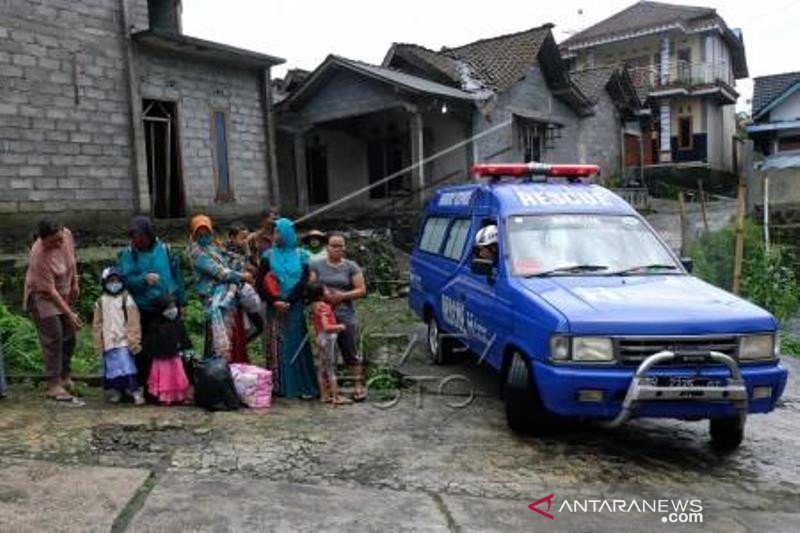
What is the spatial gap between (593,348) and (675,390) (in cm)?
56

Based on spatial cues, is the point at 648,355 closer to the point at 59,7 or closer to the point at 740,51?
the point at 59,7

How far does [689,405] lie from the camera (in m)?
4.71

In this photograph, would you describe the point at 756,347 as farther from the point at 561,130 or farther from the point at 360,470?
the point at 561,130

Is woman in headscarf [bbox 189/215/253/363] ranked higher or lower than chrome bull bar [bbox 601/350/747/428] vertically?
higher

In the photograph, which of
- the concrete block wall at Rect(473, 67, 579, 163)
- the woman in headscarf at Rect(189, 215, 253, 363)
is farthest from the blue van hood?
the concrete block wall at Rect(473, 67, 579, 163)

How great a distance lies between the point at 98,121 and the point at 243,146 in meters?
3.59

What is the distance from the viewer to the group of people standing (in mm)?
5914

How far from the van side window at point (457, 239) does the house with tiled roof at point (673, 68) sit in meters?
25.9

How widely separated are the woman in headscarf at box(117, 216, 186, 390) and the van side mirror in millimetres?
2524

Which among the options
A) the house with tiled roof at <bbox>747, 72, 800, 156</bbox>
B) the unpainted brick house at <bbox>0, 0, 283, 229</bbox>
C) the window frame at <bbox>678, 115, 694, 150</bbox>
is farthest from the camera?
the window frame at <bbox>678, 115, 694, 150</bbox>

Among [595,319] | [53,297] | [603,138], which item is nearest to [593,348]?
[595,319]

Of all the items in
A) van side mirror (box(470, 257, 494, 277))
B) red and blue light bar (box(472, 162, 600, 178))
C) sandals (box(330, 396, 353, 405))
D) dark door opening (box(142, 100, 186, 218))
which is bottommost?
sandals (box(330, 396, 353, 405))

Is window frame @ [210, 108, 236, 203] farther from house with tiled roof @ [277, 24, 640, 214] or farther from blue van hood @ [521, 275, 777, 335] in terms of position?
blue van hood @ [521, 275, 777, 335]

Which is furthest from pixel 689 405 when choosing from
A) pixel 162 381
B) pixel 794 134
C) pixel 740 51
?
pixel 740 51
